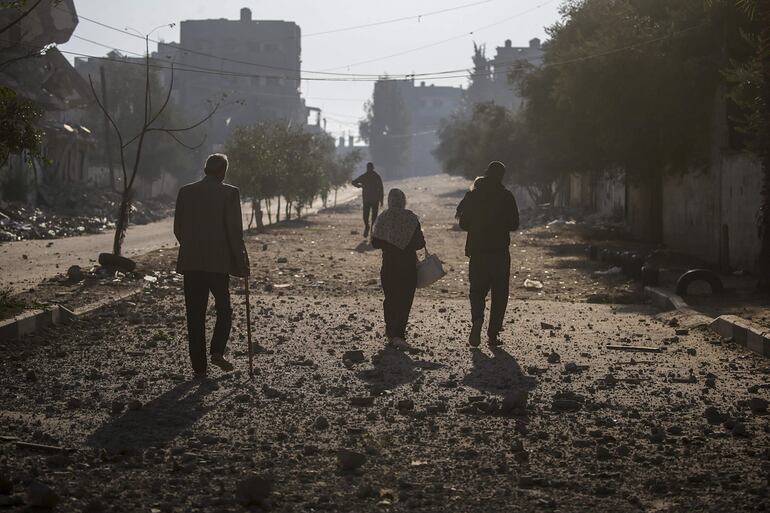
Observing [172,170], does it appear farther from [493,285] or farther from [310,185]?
[493,285]

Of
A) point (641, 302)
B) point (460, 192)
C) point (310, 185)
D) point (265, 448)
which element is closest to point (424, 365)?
point (265, 448)

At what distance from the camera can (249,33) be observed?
130 meters

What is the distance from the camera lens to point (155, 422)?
24.2 ft

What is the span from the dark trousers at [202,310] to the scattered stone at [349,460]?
10.5ft

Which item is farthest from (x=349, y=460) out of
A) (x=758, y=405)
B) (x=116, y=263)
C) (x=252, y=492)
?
(x=116, y=263)

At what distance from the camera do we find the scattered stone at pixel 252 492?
5395 mm

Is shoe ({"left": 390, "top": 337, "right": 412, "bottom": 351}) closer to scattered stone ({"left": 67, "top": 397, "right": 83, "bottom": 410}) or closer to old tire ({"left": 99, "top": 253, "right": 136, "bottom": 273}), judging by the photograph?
scattered stone ({"left": 67, "top": 397, "right": 83, "bottom": 410})

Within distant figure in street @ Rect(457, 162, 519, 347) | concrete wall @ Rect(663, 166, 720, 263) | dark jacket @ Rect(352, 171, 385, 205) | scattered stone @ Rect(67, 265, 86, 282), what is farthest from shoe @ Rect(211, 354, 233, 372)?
dark jacket @ Rect(352, 171, 385, 205)

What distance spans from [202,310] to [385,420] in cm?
248

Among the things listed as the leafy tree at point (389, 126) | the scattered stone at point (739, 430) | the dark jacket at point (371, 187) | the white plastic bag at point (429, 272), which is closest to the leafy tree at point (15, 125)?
the white plastic bag at point (429, 272)

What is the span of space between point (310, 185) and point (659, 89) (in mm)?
26454

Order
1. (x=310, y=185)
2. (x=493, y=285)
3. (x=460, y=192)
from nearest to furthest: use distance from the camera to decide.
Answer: (x=493, y=285)
(x=310, y=185)
(x=460, y=192)

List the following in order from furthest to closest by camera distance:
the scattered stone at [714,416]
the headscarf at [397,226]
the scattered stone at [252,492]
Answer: the headscarf at [397,226] < the scattered stone at [714,416] < the scattered stone at [252,492]

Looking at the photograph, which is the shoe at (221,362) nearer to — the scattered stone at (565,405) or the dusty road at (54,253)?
the scattered stone at (565,405)
